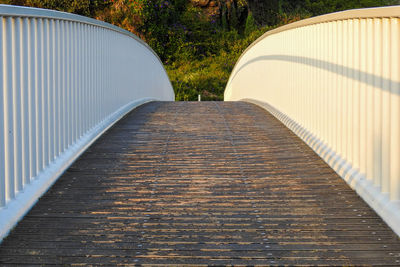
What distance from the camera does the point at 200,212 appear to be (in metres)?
4.44

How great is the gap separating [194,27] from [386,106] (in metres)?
24.4

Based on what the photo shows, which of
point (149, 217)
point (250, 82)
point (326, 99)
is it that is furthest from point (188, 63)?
point (149, 217)

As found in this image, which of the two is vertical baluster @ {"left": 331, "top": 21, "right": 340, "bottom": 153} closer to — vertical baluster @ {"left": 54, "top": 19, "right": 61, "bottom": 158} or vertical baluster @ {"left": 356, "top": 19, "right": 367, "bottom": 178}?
vertical baluster @ {"left": 356, "top": 19, "right": 367, "bottom": 178}

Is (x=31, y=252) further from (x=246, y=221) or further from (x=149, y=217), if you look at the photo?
(x=246, y=221)

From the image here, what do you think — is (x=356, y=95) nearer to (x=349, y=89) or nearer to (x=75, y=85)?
(x=349, y=89)

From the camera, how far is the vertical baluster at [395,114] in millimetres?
4062

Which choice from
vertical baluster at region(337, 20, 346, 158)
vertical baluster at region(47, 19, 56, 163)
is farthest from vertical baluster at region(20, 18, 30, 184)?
vertical baluster at region(337, 20, 346, 158)

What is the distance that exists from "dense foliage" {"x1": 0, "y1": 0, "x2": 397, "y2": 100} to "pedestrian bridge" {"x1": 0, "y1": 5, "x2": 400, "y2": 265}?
17.5 m

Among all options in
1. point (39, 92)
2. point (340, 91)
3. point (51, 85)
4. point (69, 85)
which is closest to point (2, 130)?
point (39, 92)

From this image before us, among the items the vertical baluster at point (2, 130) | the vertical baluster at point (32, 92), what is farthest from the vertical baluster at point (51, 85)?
the vertical baluster at point (2, 130)

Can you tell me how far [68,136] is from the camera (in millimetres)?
5922

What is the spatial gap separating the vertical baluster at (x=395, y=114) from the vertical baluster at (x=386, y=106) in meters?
0.07

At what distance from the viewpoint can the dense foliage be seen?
2508cm

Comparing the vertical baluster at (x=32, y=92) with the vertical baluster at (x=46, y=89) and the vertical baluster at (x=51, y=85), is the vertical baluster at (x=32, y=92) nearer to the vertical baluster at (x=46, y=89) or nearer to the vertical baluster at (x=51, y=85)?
the vertical baluster at (x=46, y=89)
